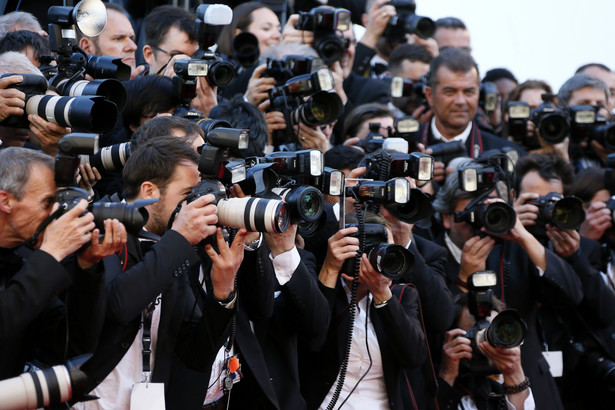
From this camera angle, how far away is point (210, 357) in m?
3.47

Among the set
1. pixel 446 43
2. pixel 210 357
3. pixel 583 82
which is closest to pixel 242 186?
pixel 210 357

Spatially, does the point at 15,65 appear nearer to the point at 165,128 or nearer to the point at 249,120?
the point at 165,128

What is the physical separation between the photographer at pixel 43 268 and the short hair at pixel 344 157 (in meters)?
1.89

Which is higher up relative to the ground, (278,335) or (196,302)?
(196,302)

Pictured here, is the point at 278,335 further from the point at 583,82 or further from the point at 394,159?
the point at 583,82

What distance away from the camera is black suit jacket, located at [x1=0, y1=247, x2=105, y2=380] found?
2.94 metres

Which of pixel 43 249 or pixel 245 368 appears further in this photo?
pixel 245 368

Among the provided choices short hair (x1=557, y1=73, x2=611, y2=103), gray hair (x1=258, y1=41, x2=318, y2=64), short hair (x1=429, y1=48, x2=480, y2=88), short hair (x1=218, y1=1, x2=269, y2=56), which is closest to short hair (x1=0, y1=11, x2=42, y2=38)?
gray hair (x1=258, y1=41, x2=318, y2=64)

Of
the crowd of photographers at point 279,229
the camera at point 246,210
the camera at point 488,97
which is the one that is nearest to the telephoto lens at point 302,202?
the crowd of photographers at point 279,229

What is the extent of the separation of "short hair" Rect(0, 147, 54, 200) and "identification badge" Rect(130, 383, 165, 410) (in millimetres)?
708

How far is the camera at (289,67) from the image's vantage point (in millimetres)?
5180

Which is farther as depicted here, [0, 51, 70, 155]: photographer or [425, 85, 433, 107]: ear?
[425, 85, 433, 107]: ear

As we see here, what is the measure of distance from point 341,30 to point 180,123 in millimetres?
2354

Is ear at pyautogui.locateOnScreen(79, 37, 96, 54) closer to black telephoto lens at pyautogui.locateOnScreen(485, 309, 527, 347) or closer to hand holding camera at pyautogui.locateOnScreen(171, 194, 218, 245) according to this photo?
hand holding camera at pyautogui.locateOnScreen(171, 194, 218, 245)
